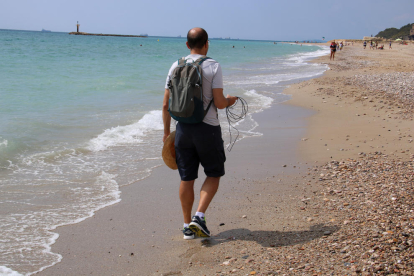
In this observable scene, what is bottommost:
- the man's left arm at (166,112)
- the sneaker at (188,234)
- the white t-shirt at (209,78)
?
the sneaker at (188,234)

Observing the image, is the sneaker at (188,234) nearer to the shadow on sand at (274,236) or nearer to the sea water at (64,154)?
the shadow on sand at (274,236)

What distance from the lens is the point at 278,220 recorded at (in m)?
3.64

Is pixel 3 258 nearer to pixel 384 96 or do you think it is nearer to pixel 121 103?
pixel 121 103

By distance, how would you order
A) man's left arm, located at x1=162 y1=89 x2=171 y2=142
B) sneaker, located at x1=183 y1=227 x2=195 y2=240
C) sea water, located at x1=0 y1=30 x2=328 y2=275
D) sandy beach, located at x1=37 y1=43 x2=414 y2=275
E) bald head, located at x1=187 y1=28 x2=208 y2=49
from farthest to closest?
sea water, located at x1=0 y1=30 x2=328 y2=275, sneaker, located at x1=183 y1=227 x2=195 y2=240, man's left arm, located at x1=162 y1=89 x2=171 y2=142, bald head, located at x1=187 y1=28 x2=208 y2=49, sandy beach, located at x1=37 y1=43 x2=414 y2=275

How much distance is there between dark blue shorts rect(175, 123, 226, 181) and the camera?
10.1 ft

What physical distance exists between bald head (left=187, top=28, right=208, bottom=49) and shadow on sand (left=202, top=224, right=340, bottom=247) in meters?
1.70

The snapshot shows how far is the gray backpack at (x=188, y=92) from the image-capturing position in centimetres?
294

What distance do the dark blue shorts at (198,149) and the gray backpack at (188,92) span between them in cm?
11

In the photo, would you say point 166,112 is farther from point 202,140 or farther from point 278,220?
point 278,220

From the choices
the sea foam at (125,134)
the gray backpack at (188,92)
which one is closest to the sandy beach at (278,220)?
the gray backpack at (188,92)

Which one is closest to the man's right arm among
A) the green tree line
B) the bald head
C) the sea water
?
the bald head

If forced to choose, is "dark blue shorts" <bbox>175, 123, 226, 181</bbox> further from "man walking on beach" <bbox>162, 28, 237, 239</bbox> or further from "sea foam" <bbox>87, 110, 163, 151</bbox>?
"sea foam" <bbox>87, 110, 163, 151</bbox>

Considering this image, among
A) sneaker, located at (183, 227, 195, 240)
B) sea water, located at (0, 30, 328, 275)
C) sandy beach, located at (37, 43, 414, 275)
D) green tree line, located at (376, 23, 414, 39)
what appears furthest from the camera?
green tree line, located at (376, 23, 414, 39)

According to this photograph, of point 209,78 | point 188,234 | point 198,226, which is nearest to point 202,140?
point 209,78
